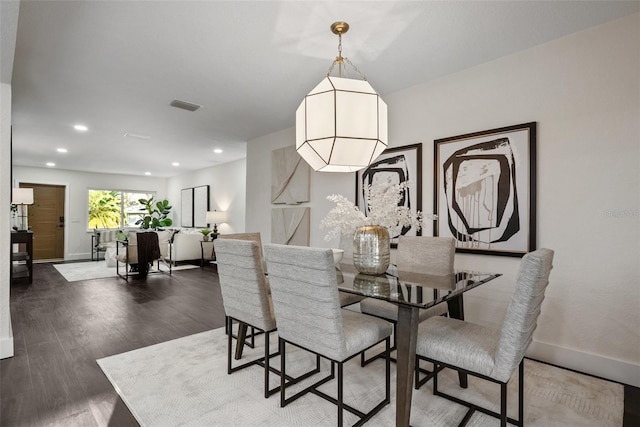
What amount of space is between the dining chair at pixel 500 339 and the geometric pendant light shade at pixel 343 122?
42.0 inches

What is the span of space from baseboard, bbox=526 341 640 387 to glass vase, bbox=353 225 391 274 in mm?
1529

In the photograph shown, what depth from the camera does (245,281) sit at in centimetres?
205

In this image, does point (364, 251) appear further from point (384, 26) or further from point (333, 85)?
point (384, 26)

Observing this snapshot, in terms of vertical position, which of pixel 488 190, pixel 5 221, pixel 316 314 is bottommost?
pixel 316 314

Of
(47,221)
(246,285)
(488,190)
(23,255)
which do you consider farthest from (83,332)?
(47,221)

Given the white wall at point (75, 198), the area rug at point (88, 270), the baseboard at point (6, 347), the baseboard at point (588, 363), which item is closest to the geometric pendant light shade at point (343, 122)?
the baseboard at point (588, 363)

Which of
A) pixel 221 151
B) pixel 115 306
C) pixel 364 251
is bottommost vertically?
pixel 115 306

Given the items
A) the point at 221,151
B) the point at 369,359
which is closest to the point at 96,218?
the point at 221,151

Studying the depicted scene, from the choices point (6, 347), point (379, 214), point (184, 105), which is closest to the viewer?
point (379, 214)

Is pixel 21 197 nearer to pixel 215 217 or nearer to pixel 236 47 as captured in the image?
pixel 215 217

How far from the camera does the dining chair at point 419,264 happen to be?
2293 mm

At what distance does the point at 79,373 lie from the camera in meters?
2.30

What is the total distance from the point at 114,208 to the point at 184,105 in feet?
24.5

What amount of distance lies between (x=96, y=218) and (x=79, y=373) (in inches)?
339
